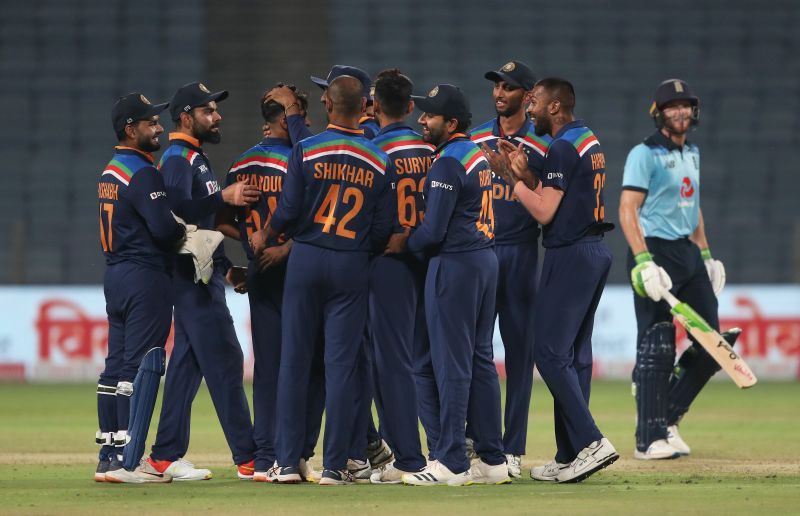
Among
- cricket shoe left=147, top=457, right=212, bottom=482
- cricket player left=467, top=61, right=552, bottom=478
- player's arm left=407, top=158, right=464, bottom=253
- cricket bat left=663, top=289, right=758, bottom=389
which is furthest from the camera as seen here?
cricket bat left=663, top=289, right=758, bottom=389

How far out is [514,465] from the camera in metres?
7.54

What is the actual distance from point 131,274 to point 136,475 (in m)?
1.09

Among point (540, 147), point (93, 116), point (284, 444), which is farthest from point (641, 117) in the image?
point (284, 444)

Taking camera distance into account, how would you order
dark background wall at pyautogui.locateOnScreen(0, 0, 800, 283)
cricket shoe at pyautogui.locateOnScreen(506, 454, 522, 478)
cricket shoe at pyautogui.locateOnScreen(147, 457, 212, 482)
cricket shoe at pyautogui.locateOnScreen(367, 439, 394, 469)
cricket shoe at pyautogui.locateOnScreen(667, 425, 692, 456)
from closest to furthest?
cricket shoe at pyautogui.locateOnScreen(147, 457, 212, 482) < cricket shoe at pyautogui.locateOnScreen(506, 454, 522, 478) < cricket shoe at pyautogui.locateOnScreen(367, 439, 394, 469) < cricket shoe at pyautogui.locateOnScreen(667, 425, 692, 456) < dark background wall at pyautogui.locateOnScreen(0, 0, 800, 283)

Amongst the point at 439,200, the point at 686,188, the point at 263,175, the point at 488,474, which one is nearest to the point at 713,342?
the point at 686,188

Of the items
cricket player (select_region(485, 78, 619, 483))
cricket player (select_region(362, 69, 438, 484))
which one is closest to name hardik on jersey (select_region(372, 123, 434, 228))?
cricket player (select_region(362, 69, 438, 484))

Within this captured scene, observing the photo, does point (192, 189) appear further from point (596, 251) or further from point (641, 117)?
point (641, 117)

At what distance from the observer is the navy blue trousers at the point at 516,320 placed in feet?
25.0

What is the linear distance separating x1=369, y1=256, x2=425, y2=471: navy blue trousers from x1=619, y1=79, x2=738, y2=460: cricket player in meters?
2.09

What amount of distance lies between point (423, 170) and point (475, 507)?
1.97 m

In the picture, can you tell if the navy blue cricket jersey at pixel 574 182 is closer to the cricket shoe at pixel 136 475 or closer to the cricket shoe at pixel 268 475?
the cricket shoe at pixel 268 475

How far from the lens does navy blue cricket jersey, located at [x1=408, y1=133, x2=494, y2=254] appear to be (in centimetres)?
675

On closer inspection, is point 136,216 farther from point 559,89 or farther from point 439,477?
point 559,89

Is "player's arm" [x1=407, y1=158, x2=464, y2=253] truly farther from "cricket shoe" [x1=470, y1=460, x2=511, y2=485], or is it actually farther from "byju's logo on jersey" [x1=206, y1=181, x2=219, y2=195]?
"byju's logo on jersey" [x1=206, y1=181, x2=219, y2=195]
